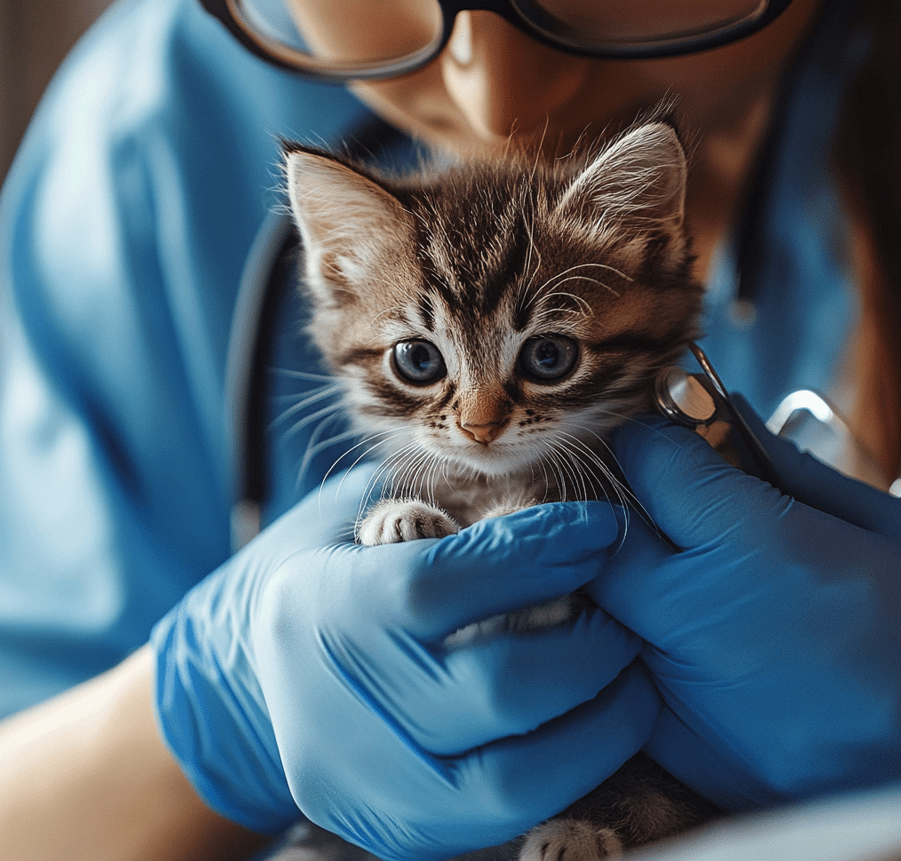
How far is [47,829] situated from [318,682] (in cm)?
52

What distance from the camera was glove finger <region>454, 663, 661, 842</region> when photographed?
2.18 ft

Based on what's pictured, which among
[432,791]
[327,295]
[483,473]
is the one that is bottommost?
[432,791]

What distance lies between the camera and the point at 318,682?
74cm

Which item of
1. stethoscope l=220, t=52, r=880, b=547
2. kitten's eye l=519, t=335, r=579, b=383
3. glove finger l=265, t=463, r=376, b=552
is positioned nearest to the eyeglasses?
stethoscope l=220, t=52, r=880, b=547

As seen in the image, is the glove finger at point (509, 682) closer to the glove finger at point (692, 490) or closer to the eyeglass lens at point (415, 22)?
the glove finger at point (692, 490)

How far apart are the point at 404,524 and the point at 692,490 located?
0.31 meters

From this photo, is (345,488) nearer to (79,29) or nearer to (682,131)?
(682,131)

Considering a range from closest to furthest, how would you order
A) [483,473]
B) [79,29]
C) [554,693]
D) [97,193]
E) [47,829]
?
[554,693]
[483,473]
[47,829]
[97,193]
[79,29]

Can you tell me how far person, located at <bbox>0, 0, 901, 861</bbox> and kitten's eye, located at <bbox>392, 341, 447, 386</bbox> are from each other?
167 millimetres

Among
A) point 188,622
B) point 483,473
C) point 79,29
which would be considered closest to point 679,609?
point 483,473

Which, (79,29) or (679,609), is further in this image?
(79,29)

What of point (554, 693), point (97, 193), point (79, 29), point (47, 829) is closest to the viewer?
point (554, 693)

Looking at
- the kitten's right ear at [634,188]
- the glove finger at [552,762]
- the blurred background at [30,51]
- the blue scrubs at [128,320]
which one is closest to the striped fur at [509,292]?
the kitten's right ear at [634,188]

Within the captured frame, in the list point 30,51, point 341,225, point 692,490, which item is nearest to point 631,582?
point 692,490
